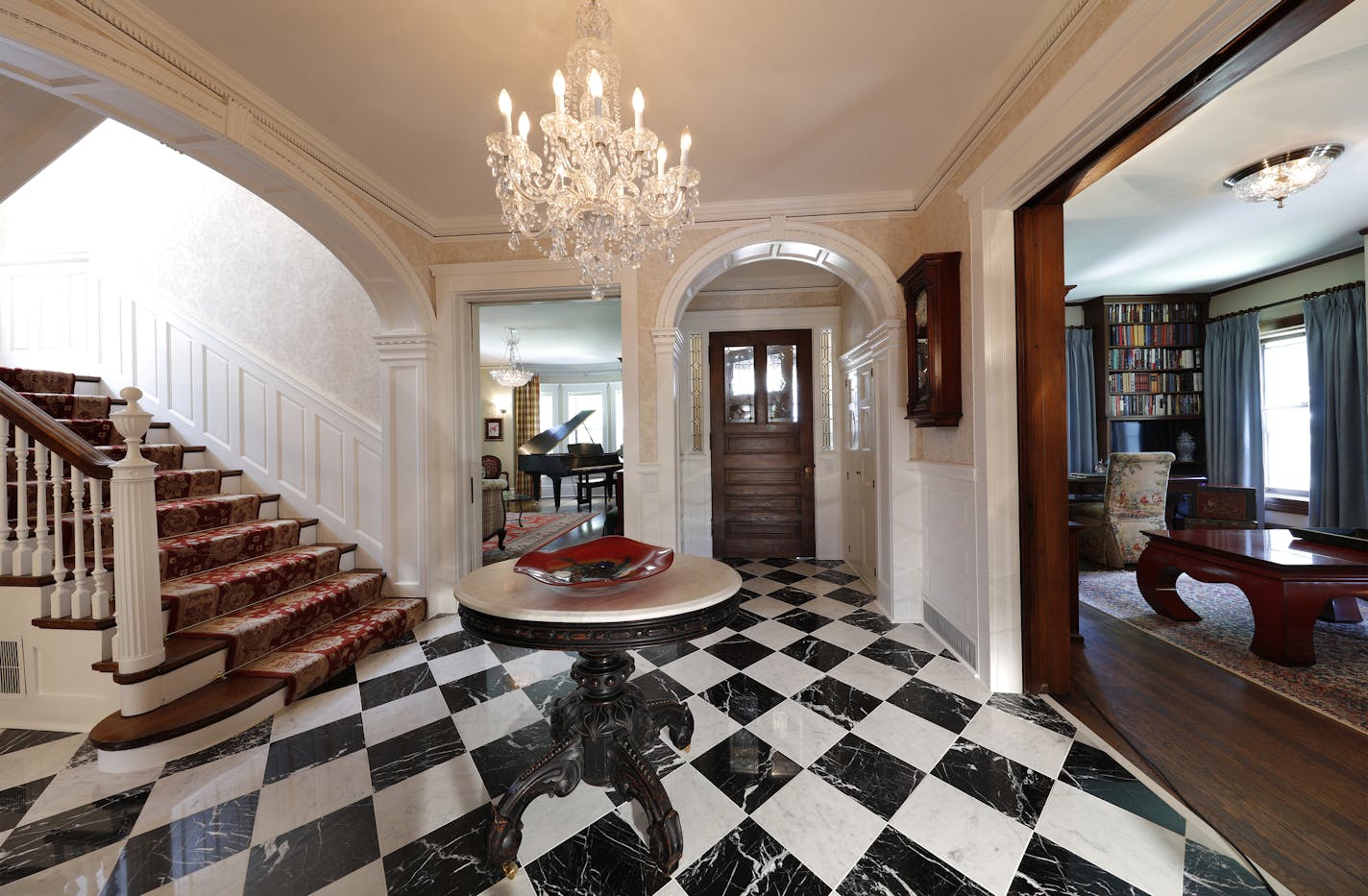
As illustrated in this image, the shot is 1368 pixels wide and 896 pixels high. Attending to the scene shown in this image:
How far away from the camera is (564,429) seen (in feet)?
28.0

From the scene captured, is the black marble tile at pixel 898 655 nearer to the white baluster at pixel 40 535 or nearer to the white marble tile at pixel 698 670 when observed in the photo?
the white marble tile at pixel 698 670

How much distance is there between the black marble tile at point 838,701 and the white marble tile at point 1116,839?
0.68 m

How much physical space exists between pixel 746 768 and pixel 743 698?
1.57ft

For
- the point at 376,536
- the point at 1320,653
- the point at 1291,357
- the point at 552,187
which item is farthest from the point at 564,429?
the point at 1291,357

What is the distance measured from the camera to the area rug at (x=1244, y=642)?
83.0 inches

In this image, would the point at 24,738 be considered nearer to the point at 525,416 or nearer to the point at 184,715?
the point at 184,715

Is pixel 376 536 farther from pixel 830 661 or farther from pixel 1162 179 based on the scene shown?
pixel 1162 179

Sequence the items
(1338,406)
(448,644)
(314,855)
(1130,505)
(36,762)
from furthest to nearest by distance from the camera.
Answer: (1338,406) → (1130,505) → (448,644) → (36,762) → (314,855)

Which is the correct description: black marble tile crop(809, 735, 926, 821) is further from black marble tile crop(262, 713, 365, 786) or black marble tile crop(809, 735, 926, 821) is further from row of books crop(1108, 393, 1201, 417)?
row of books crop(1108, 393, 1201, 417)

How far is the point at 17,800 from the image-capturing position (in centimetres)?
157

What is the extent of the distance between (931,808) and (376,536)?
3666 millimetres

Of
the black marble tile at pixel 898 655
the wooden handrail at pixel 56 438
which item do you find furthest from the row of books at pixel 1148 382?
the wooden handrail at pixel 56 438

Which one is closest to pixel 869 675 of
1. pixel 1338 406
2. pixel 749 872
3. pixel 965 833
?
pixel 965 833

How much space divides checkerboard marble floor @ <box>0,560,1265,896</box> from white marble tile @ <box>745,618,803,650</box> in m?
0.42
